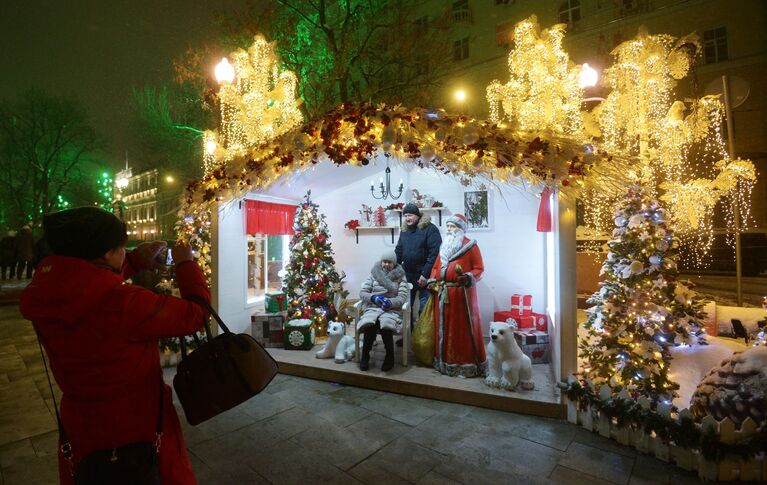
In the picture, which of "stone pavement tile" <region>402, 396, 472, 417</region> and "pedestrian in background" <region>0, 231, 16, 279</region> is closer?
"stone pavement tile" <region>402, 396, 472, 417</region>

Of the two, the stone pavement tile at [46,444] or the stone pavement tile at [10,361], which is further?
the stone pavement tile at [10,361]

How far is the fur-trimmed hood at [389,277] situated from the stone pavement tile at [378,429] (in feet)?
5.96

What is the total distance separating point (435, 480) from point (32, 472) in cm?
316

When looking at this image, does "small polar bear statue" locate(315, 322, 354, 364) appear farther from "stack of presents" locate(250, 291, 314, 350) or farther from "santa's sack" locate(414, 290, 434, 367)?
"santa's sack" locate(414, 290, 434, 367)

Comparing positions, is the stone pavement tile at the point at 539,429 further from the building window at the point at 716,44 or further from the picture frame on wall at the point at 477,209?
the building window at the point at 716,44

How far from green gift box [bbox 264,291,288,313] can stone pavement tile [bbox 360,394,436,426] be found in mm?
3120

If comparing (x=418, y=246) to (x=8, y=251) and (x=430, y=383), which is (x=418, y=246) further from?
(x=8, y=251)

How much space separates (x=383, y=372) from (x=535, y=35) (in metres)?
5.53

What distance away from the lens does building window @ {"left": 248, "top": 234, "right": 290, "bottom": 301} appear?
23.8 ft

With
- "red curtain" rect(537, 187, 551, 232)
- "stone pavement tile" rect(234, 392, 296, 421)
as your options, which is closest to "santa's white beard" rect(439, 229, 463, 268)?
"red curtain" rect(537, 187, 551, 232)

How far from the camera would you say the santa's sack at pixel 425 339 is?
16.3 ft

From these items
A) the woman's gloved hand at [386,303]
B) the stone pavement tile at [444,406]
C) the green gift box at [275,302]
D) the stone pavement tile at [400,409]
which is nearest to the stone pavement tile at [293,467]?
the stone pavement tile at [400,409]

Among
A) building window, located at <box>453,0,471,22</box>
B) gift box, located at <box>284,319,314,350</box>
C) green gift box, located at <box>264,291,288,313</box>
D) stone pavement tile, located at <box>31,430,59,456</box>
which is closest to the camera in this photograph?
stone pavement tile, located at <box>31,430,59,456</box>

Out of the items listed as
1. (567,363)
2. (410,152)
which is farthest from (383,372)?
(410,152)
